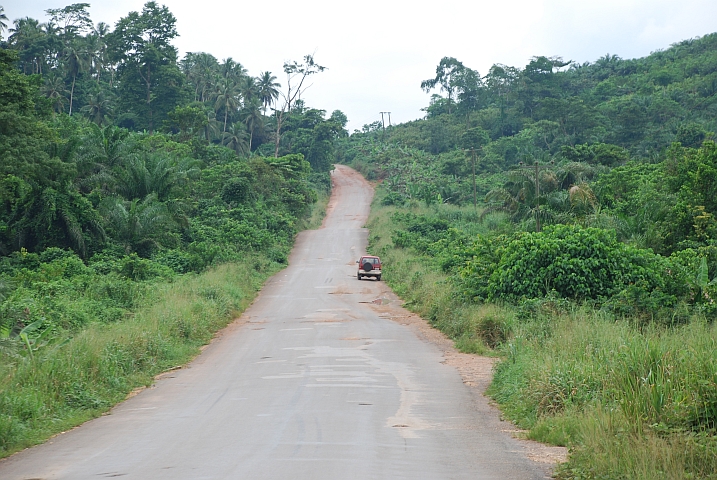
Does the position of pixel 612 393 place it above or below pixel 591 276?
below

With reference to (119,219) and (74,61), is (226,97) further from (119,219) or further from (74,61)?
(119,219)

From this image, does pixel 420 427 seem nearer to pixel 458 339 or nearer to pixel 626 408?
pixel 626 408

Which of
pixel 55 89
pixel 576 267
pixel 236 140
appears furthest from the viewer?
pixel 236 140

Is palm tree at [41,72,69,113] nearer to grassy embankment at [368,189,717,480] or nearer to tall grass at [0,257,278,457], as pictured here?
tall grass at [0,257,278,457]

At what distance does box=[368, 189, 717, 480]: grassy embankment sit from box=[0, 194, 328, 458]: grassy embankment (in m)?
7.19

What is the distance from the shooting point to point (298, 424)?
1039cm

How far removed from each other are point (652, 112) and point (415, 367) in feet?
224

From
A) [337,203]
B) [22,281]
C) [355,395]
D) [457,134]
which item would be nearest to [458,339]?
[355,395]

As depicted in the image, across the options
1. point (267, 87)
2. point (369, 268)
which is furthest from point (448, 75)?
point (369, 268)

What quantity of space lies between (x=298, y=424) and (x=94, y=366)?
5.68m

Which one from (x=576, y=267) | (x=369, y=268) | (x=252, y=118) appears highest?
(x=252, y=118)

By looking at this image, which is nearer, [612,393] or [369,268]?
[612,393]

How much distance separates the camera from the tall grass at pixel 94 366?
11.0 metres

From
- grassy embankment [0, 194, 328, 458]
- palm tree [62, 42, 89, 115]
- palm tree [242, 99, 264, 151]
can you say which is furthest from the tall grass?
palm tree [242, 99, 264, 151]
